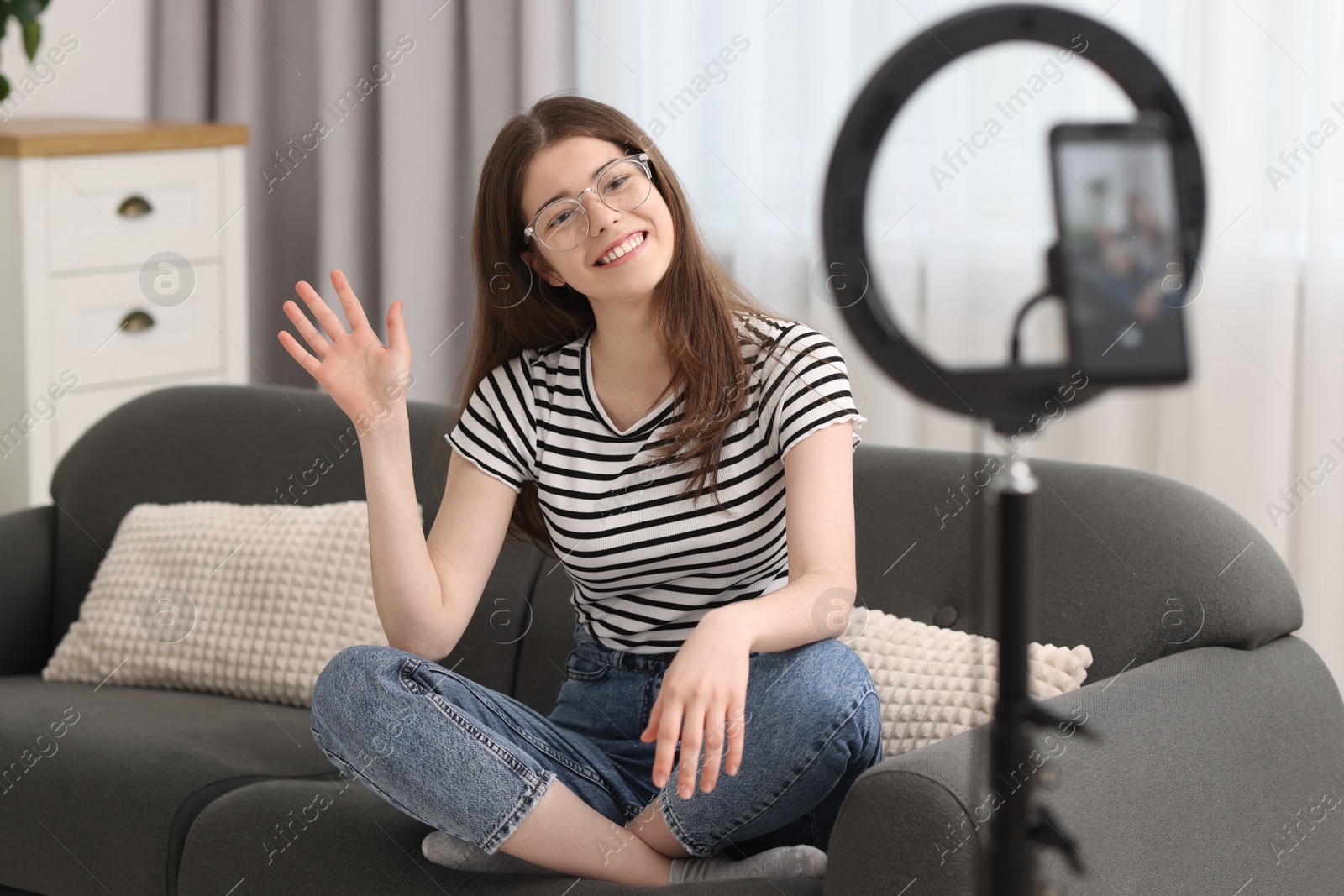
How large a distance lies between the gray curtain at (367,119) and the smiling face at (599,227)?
5.16ft

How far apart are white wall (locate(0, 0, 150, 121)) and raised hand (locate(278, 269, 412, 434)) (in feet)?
6.67

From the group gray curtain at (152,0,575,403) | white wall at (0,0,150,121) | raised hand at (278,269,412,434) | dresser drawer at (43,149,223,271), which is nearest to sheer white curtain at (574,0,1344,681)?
gray curtain at (152,0,575,403)

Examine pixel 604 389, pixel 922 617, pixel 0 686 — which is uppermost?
pixel 604 389

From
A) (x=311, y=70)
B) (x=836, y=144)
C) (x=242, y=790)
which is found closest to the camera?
(x=836, y=144)

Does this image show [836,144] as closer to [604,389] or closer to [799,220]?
[604,389]

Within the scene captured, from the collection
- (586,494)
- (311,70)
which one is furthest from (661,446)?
(311,70)

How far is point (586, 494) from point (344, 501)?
64 centimetres

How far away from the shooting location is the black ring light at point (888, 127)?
499mm

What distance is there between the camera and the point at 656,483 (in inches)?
51.2

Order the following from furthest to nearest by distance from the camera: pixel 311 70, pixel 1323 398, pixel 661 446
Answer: pixel 311 70 < pixel 1323 398 < pixel 661 446

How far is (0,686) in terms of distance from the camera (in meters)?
1.81

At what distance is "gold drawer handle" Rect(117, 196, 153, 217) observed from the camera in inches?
104

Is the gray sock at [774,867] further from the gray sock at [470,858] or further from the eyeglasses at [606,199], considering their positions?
the eyeglasses at [606,199]

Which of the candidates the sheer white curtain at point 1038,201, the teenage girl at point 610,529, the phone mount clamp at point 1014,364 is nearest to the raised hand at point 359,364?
the teenage girl at point 610,529
